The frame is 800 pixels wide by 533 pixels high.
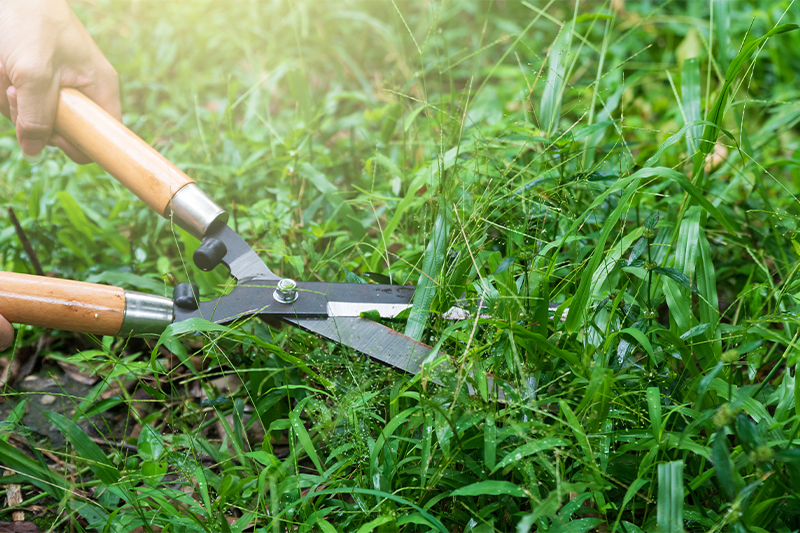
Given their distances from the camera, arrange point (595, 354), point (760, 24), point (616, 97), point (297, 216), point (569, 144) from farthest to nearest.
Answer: point (760, 24)
point (616, 97)
point (297, 216)
point (569, 144)
point (595, 354)

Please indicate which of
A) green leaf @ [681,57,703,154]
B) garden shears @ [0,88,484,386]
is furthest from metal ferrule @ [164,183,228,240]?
green leaf @ [681,57,703,154]

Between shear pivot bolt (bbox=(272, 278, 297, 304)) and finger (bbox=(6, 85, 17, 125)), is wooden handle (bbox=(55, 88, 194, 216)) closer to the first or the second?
finger (bbox=(6, 85, 17, 125))

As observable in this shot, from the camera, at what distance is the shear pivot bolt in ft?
5.29

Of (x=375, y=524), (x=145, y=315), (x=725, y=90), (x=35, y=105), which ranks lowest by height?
(x=375, y=524)

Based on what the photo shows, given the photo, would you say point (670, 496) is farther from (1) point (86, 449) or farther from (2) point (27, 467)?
(2) point (27, 467)

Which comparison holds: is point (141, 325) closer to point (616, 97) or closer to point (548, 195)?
point (548, 195)

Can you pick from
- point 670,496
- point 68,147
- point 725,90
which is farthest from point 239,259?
point 725,90

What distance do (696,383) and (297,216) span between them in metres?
1.59

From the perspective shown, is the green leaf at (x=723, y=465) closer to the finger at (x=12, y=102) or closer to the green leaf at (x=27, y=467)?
the green leaf at (x=27, y=467)

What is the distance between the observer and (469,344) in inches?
45.0

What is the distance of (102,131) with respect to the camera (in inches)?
72.5

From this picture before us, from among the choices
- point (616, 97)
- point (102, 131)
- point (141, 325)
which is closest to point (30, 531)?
point (141, 325)

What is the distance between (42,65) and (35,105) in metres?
0.13

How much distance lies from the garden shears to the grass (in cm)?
8
